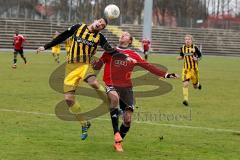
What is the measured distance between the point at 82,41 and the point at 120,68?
3.36 ft

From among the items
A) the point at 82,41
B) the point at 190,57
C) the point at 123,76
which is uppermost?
the point at 82,41

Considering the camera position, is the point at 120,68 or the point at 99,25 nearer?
the point at 120,68

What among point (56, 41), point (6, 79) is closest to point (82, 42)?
point (56, 41)

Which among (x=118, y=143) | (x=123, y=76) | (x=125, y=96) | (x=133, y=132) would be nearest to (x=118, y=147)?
(x=118, y=143)

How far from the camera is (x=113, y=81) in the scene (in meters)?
10.2

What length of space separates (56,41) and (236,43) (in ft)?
223

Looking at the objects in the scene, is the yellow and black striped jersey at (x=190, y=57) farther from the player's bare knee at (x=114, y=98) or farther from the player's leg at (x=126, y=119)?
the player's bare knee at (x=114, y=98)

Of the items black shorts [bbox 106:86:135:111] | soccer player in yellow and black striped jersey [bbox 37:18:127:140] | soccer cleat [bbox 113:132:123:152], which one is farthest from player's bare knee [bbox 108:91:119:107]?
soccer player in yellow and black striped jersey [bbox 37:18:127:140]

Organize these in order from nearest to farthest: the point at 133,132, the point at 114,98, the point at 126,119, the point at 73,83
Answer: the point at 114,98, the point at 126,119, the point at 73,83, the point at 133,132

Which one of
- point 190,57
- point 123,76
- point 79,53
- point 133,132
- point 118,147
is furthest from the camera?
point 190,57

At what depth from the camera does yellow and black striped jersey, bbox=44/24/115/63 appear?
1089 centimetres

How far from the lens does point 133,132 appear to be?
464 inches

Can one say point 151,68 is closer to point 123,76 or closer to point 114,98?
point 123,76

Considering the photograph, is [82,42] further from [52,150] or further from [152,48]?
[152,48]
